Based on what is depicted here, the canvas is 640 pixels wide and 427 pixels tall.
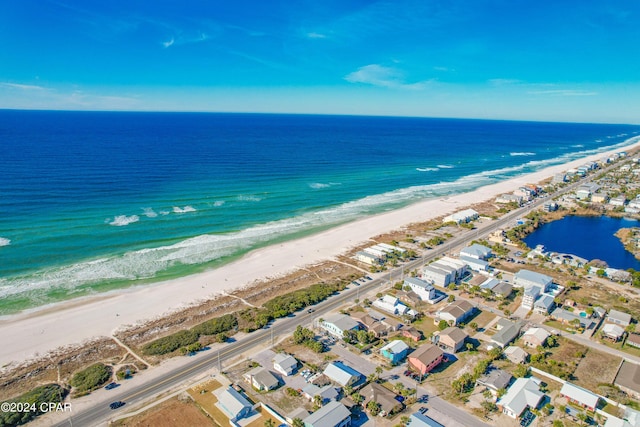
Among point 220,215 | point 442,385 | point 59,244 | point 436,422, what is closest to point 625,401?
point 442,385

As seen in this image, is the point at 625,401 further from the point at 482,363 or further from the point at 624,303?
the point at 624,303

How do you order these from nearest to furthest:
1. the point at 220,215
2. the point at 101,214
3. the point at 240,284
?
the point at 240,284 < the point at 101,214 < the point at 220,215

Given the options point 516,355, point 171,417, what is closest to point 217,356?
point 171,417

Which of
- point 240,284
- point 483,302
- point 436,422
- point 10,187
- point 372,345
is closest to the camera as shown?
point 436,422

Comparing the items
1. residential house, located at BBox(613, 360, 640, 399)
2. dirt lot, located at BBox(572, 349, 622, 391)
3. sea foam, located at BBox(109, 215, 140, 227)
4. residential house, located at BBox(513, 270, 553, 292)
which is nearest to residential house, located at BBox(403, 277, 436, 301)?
residential house, located at BBox(513, 270, 553, 292)

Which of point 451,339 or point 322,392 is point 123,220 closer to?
point 322,392

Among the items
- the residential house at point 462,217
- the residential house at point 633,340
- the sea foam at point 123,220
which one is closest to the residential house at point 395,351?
the residential house at point 633,340
